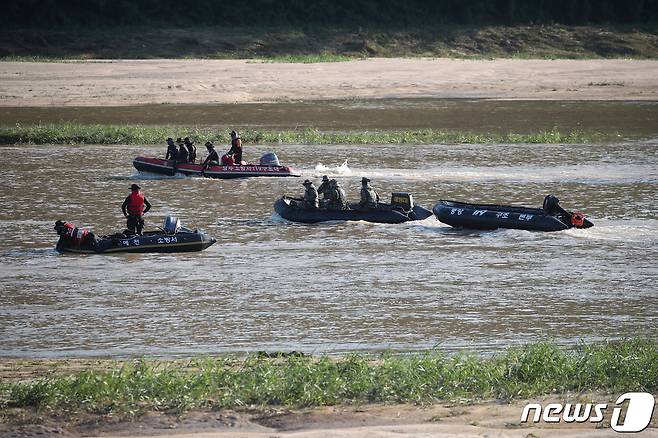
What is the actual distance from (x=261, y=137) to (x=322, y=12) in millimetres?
28745

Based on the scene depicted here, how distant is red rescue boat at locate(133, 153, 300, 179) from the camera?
32656 mm

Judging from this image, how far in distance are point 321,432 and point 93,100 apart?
3810 centimetres

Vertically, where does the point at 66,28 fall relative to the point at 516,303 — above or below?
above

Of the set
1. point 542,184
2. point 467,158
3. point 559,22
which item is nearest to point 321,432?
point 542,184

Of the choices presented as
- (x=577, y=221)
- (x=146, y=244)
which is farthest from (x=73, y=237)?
(x=577, y=221)

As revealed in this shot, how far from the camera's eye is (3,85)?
4822 cm

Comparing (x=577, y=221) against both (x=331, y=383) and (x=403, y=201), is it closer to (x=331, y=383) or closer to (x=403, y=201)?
(x=403, y=201)

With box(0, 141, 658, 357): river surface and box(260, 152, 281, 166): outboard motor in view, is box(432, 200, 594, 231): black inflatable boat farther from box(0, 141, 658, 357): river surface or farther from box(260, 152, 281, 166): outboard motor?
box(260, 152, 281, 166): outboard motor

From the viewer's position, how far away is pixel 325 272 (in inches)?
813

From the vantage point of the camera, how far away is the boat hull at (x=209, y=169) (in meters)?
32.6

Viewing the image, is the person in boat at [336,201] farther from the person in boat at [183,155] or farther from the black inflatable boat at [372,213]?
the person in boat at [183,155]

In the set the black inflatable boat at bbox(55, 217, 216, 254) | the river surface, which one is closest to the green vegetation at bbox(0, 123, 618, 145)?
the river surface

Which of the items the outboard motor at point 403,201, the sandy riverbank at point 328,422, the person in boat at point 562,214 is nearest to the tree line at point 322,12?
the outboard motor at point 403,201

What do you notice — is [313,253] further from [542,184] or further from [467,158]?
[467,158]
